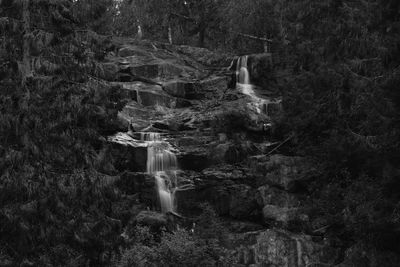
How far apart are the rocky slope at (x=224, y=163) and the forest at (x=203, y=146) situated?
0.07 m

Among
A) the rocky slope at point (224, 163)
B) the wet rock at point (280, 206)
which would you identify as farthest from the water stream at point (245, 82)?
the wet rock at point (280, 206)

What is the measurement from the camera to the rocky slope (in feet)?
66.3

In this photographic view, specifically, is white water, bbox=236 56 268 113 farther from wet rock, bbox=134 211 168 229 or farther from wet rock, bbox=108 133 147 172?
wet rock, bbox=134 211 168 229

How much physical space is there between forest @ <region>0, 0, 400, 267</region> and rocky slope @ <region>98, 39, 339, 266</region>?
69mm

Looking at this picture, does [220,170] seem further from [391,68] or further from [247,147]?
[391,68]

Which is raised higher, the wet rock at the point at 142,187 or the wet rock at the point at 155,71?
the wet rock at the point at 155,71

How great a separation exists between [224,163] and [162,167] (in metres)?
2.84

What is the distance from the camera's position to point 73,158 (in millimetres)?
16766

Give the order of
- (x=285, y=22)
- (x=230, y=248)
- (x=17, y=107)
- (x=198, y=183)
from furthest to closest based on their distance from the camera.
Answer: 1. (x=285, y=22)
2. (x=198, y=183)
3. (x=230, y=248)
4. (x=17, y=107)

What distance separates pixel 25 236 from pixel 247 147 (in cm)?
1320

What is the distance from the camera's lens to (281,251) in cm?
1989

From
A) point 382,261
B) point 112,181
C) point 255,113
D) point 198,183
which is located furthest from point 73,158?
point 255,113

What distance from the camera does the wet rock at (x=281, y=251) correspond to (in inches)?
776

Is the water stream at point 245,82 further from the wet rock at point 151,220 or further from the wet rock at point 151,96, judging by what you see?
the wet rock at point 151,220
